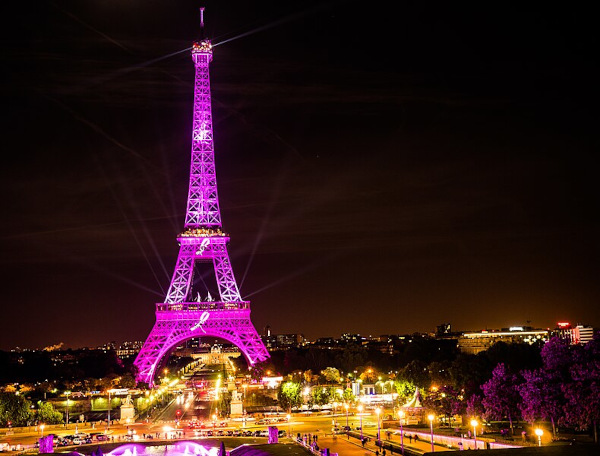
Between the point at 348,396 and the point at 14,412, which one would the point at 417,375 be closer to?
A: the point at 348,396

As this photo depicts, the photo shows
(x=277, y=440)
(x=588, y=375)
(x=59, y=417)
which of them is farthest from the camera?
(x=59, y=417)

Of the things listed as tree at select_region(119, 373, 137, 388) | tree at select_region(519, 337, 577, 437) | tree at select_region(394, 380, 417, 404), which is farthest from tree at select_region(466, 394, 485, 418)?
tree at select_region(119, 373, 137, 388)

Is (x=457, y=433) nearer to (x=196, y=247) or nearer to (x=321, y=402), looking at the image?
(x=321, y=402)

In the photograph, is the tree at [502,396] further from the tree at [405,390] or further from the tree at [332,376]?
the tree at [332,376]

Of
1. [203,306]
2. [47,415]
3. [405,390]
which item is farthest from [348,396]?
[47,415]

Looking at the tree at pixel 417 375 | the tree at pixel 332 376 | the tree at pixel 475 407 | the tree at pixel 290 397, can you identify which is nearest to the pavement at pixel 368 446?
the tree at pixel 475 407

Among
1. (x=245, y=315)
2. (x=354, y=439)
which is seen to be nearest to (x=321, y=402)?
(x=245, y=315)
